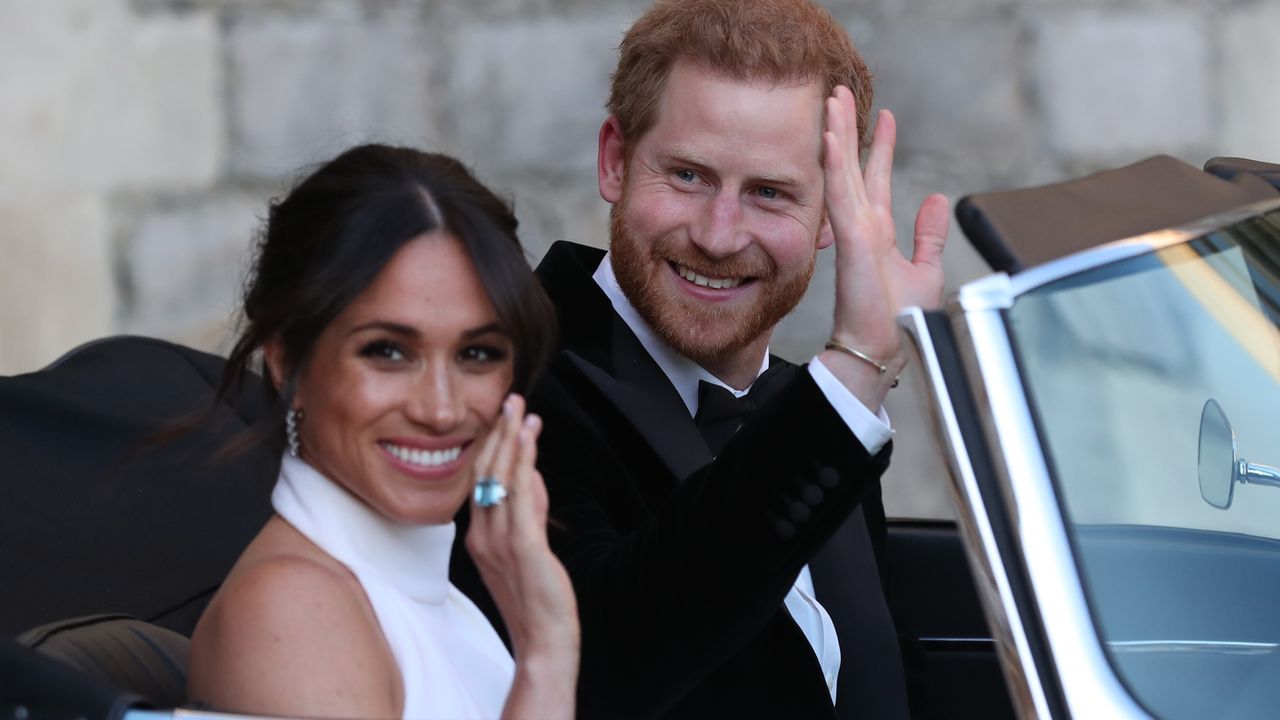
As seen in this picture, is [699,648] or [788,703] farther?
[788,703]

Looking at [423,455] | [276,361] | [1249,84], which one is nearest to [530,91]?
[1249,84]

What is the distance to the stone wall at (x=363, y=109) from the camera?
5.04 meters

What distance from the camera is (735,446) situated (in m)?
1.82

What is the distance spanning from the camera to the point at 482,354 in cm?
182

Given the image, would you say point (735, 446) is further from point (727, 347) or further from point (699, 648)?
point (727, 347)

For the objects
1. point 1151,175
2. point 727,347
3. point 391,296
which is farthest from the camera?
point 727,347

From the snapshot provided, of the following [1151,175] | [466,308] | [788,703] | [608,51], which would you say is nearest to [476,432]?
[466,308]

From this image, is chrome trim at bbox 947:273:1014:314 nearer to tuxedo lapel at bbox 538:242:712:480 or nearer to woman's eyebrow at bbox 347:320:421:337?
woman's eyebrow at bbox 347:320:421:337

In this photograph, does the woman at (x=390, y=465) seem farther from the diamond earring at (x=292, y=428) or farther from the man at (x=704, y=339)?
the man at (x=704, y=339)

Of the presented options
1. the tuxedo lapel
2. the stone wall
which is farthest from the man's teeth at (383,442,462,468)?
the stone wall

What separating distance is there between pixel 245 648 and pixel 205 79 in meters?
3.74

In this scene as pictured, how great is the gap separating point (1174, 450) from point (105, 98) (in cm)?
404

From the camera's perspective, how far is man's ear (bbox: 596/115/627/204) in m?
2.54

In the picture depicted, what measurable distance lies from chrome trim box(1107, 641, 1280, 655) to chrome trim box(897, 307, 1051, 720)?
9 centimetres
